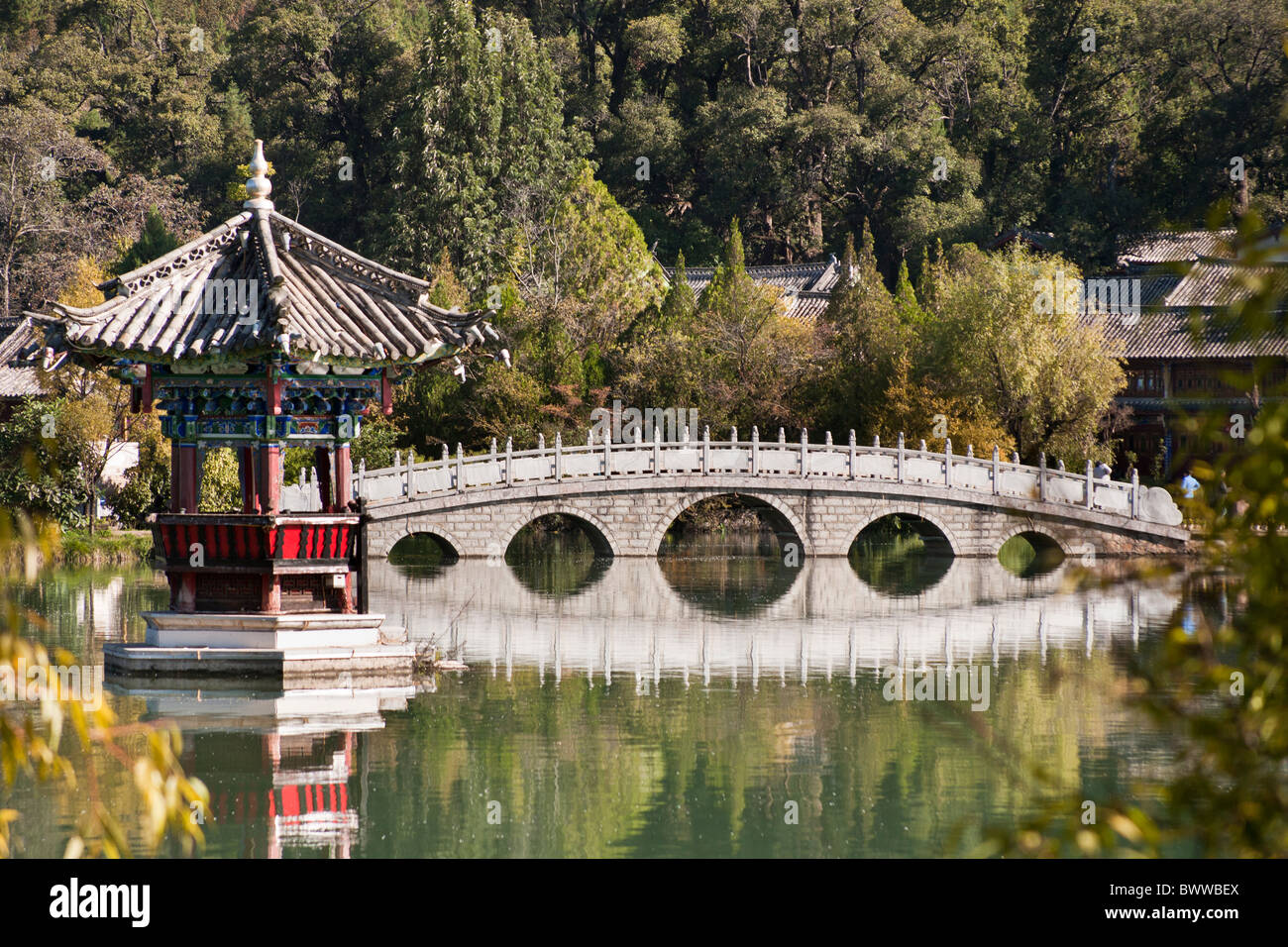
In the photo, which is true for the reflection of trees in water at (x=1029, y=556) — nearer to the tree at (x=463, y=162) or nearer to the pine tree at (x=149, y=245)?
the tree at (x=463, y=162)

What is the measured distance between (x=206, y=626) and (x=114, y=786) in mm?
3689

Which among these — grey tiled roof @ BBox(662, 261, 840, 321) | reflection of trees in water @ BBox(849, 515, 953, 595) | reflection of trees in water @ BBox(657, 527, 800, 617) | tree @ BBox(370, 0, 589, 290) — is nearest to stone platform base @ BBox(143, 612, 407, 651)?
reflection of trees in water @ BBox(657, 527, 800, 617)

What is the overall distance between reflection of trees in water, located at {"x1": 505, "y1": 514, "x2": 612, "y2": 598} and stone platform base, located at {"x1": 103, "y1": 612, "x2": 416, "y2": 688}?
9.88 m

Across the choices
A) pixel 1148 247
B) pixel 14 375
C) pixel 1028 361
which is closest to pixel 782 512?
pixel 1028 361

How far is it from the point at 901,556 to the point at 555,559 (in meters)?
6.66

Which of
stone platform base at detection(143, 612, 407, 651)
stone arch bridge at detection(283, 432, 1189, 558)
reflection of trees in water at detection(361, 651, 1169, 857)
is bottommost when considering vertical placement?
reflection of trees in water at detection(361, 651, 1169, 857)

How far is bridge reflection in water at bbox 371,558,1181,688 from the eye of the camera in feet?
58.1

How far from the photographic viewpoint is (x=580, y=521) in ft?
99.4

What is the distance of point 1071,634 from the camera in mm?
20375

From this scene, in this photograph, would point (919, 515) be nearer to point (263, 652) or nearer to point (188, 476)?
point (188, 476)

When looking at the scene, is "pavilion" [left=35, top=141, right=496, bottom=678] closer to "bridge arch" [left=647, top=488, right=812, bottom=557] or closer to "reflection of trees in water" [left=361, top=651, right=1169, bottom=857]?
"reflection of trees in water" [left=361, top=651, right=1169, bottom=857]

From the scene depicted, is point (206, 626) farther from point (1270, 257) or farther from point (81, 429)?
point (81, 429)

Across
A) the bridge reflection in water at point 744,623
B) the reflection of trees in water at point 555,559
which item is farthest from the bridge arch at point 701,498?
the bridge reflection in water at point 744,623
